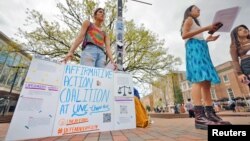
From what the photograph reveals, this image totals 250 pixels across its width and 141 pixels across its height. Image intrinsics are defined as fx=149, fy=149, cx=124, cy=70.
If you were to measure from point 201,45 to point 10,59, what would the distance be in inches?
1048

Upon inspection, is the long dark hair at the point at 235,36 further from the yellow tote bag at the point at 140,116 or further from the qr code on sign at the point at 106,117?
the qr code on sign at the point at 106,117

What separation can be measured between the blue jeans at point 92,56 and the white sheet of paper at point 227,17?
1826 mm

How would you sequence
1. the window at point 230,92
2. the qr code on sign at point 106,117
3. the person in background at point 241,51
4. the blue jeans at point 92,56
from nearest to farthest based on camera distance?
1. the qr code on sign at point 106,117
2. the person in background at point 241,51
3. the blue jeans at point 92,56
4. the window at point 230,92

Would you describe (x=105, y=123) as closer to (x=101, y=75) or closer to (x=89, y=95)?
(x=89, y=95)

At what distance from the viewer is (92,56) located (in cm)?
244

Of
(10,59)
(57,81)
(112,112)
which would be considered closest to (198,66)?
(112,112)

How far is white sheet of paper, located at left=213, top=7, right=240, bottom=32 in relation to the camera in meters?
2.00

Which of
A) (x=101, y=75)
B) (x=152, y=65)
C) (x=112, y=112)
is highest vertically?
(x=152, y=65)

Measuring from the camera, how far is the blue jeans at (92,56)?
2403 mm

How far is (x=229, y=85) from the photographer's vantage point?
28922 millimetres

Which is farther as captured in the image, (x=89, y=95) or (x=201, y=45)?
(x=201, y=45)

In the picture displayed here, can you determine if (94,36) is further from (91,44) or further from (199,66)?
(199,66)

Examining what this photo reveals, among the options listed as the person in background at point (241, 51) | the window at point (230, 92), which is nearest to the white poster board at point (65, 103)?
the person in background at point (241, 51)

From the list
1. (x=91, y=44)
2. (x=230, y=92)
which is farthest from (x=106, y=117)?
(x=230, y=92)
